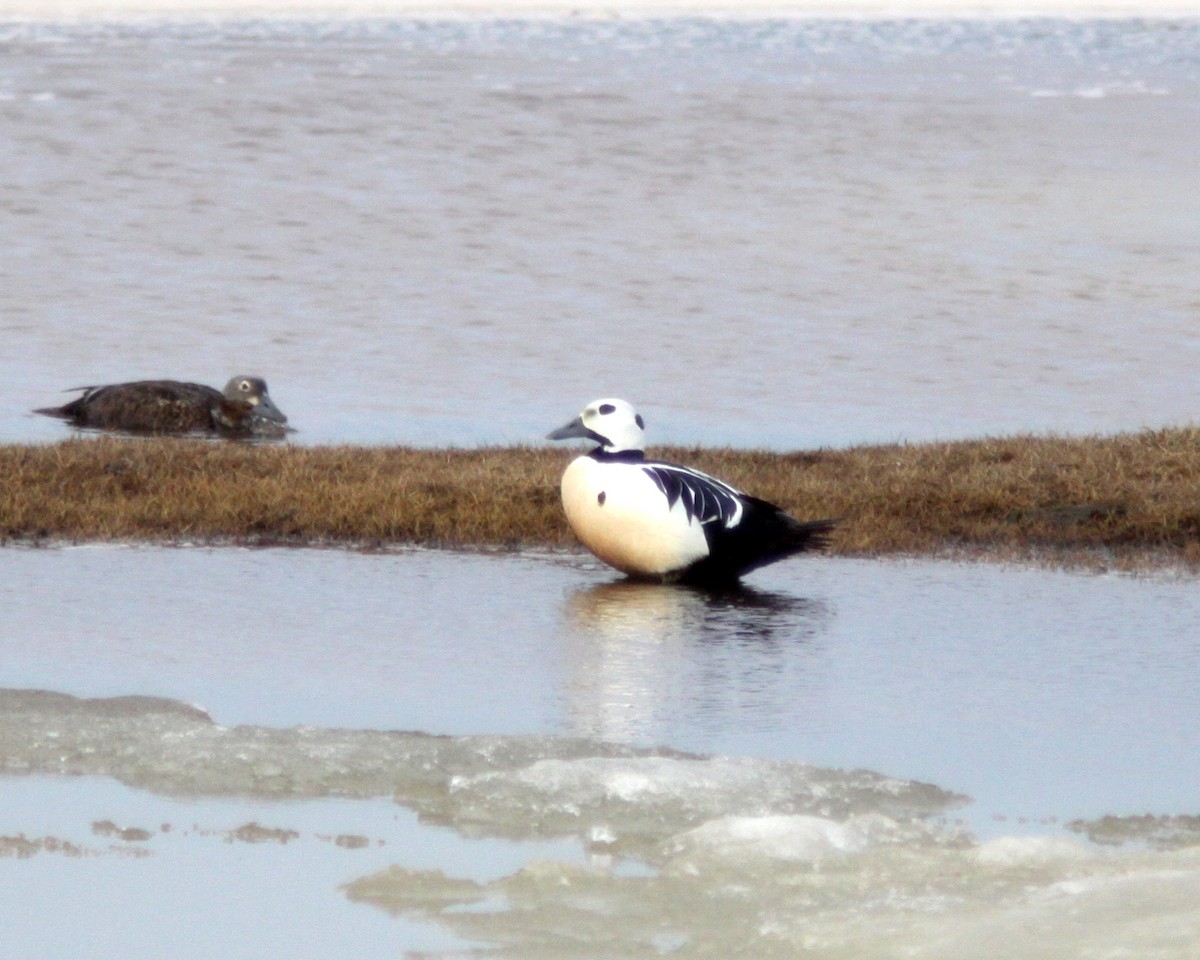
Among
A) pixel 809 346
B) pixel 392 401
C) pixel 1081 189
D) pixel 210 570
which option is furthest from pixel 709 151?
pixel 210 570

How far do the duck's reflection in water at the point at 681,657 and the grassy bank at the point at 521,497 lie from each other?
1327 mm

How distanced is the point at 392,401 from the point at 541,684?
9.67 m

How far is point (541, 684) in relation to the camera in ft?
25.3

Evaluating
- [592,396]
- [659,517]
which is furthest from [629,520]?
[592,396]

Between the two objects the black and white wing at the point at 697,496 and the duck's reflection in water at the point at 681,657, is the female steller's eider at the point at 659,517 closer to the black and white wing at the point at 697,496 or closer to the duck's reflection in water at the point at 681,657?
the black and white wing at the point at 697,496

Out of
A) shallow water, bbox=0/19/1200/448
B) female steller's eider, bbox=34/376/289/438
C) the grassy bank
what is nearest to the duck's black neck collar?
the grassy bank

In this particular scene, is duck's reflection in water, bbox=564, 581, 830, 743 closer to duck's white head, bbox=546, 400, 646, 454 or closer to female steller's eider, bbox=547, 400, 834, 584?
female steller's eider, bbox=547, 400, 834, 584

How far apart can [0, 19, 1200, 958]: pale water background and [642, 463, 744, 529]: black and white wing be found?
34cm

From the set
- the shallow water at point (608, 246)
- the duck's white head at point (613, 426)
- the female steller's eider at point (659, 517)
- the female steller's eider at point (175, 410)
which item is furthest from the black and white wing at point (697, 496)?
the female steller's eider at point (175, 410)

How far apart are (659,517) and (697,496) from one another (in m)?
0.20

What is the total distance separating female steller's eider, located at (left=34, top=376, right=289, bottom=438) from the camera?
1614 cm

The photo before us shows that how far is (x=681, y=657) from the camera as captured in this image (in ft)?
26.6

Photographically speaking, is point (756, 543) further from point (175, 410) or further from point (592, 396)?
point (592, 396)

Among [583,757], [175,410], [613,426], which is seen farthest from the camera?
[175,410]
